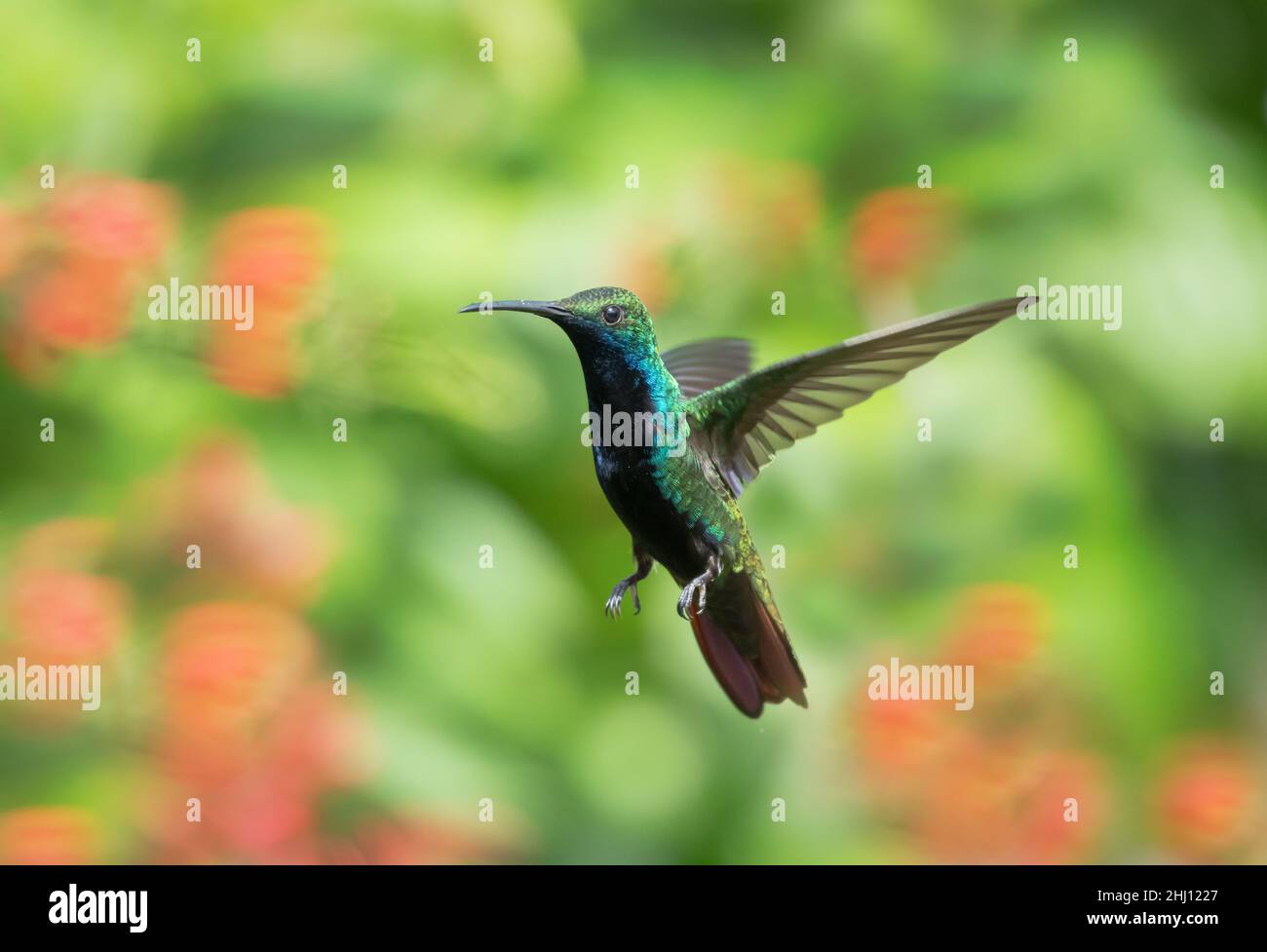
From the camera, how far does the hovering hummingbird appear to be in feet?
2.31

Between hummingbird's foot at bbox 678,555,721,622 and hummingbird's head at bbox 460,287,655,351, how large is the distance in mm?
133

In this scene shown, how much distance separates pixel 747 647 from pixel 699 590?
4.4 inches

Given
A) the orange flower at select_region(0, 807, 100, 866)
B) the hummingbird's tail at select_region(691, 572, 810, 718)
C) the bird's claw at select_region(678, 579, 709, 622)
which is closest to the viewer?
the bird's claw at select_region(678, 579, 709, 622)

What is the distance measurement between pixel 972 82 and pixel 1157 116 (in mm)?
284

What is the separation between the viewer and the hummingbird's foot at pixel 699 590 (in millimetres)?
734

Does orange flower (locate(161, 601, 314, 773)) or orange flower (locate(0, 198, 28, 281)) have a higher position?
orange flower (locate(0, 198, 28, 281))

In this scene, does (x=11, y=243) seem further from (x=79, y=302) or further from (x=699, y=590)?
(x=699, y=590)

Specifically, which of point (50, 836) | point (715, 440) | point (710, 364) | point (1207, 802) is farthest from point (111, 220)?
point (1207, 802)

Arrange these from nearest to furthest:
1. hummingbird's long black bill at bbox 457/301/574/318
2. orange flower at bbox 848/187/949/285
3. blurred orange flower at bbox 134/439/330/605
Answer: hummingbird's long black bill at bbox 457/301/574/318
blurred orange flower at bbox 134/439/330/605
orange flower at bbox 848/187/949/285

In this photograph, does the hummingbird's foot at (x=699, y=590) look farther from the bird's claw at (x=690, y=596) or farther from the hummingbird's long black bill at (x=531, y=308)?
the hummingbird's long black bill at (x=531, y=308)

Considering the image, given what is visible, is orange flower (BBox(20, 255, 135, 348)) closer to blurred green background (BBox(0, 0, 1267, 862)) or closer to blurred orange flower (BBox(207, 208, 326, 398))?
blurred green background (BBox(0, 0, 1267, 862))

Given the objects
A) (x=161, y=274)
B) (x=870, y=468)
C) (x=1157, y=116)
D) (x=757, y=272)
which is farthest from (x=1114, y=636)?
(x=161, y=274)

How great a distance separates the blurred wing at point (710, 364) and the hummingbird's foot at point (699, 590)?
0.73ft

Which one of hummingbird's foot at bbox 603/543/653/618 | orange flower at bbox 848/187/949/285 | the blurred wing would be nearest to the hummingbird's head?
hummingbird's foot at bbox 603/543/653/618
